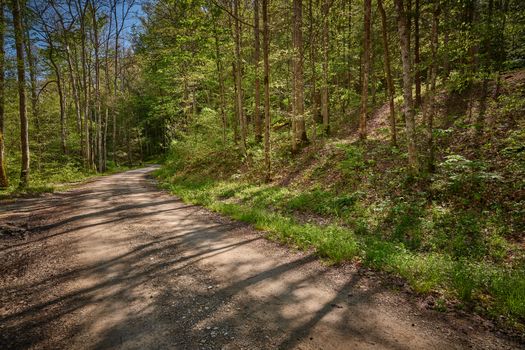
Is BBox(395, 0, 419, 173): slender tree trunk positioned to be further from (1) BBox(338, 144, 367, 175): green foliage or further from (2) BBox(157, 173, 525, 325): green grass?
(1) BBox(338, 144, 367, 175): green foliage

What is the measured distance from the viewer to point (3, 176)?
1427 centimetres

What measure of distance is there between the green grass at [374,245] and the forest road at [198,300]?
39 centimetres

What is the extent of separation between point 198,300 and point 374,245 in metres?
3.97

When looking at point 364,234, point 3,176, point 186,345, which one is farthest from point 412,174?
point 3,176

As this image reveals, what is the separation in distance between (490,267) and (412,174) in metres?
4.60

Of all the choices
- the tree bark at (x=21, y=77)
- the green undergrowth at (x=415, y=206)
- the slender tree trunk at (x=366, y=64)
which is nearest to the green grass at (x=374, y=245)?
the green undergrowth at (x=415, y=206)

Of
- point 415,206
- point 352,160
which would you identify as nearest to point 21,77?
point 352,160

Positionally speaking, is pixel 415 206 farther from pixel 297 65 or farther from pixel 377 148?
pixel 297 65

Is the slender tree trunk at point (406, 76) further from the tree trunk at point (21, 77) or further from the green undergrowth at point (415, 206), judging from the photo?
the tree trunk at point (21, 77)

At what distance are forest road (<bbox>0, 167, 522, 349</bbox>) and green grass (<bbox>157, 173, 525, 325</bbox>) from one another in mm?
388

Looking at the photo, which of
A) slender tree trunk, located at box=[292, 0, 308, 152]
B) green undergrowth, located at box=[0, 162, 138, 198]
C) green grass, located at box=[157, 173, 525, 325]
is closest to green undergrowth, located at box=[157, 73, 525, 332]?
green grass, located at box=[157, 173, 525, 325]

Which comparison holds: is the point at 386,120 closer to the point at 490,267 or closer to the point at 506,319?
the point at 490,267

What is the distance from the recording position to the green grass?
442cm

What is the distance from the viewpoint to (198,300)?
4.59 meters
